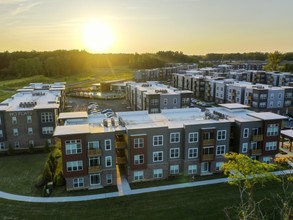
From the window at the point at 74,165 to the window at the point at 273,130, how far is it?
26.6m

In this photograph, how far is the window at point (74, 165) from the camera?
3109 cm

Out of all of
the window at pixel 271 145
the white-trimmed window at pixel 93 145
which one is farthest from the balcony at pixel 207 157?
the white-trimmed window at pixel 93 145

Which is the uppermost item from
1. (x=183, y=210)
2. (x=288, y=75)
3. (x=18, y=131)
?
(x=288, y=75)

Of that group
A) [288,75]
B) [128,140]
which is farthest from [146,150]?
[288,75]

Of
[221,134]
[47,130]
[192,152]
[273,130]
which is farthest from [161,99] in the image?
[273,130]

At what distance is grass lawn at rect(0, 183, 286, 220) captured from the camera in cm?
2675

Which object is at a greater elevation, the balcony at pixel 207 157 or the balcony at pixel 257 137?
the balcony at pixel 257 137

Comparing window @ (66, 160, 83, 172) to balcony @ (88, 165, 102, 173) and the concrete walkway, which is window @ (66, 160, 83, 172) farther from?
the concrete walkway

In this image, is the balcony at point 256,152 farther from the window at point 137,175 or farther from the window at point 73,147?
the window at point 73,147

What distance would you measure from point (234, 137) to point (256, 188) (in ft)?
26.3

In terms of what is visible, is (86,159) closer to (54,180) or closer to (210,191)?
(54,180)

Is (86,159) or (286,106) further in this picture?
(286,106)

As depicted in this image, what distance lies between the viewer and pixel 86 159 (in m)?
31.4

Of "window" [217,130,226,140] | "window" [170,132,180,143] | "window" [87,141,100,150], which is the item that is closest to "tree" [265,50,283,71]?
"window" [217,130,226,140]
